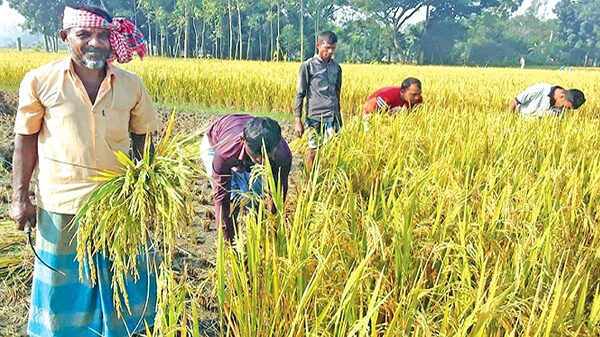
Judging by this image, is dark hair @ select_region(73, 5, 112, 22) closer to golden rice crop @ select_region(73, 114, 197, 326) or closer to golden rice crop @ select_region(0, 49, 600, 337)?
golden rice crop @ select_region(73, 114, 197, 326)

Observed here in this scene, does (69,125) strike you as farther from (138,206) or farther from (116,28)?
(138,206)

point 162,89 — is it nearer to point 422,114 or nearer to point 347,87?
Answer: point 347,87

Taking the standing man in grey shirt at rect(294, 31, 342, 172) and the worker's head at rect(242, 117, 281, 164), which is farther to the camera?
the standing man in grey shirt at rect(294, 31, 342, 172)

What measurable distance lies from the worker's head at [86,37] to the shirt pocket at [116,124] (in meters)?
0.19

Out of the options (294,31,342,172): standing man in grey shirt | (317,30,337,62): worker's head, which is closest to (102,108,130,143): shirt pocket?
(294,31,342,172): standing man in grey shirt

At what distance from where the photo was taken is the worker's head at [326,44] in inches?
150

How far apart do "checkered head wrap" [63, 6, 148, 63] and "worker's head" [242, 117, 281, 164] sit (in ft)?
1.90

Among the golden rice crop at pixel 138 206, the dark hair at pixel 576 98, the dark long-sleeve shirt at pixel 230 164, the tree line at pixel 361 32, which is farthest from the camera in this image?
the tree line at pixel 361 32

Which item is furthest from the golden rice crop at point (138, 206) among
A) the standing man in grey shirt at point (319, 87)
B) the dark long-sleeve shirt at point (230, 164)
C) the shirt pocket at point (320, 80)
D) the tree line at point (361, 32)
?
the tree line at point (361, 32)

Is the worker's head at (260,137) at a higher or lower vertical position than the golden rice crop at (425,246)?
higher

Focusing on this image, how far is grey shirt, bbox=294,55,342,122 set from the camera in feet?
13.0

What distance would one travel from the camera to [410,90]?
4062mm

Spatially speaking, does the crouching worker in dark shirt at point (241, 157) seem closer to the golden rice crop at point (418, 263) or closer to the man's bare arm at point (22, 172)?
the golden rice crop at point (418, 263)

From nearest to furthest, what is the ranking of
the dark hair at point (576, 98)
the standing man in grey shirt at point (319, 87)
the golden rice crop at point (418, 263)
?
1. the golden rice crop at point (418, 263)
2. the standing man in grey shirt at point (319, 87)
3. the dark hair at point (576, 98)
